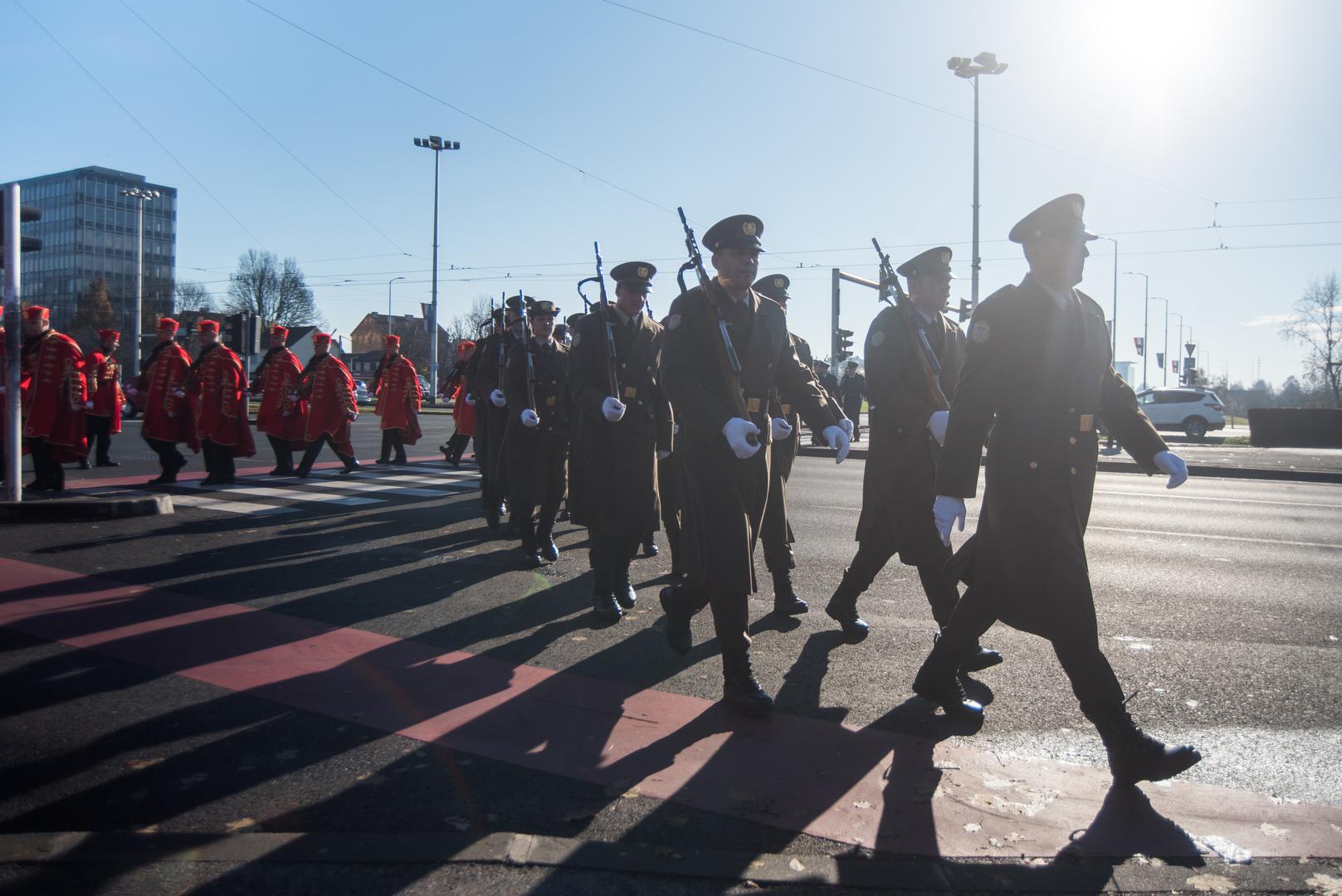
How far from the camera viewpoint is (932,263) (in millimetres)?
5078

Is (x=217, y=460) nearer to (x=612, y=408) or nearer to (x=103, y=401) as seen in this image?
(x=103, y=401)

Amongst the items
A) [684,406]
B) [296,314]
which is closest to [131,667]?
[684,406]

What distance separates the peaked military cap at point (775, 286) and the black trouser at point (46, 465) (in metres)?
8.38

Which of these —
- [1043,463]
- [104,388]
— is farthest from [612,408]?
[104,388]

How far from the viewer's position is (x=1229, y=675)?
4.66 metres

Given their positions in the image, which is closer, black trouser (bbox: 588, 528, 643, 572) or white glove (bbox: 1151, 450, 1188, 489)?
white glove (bbox: 1151, 450, 1188, 489)

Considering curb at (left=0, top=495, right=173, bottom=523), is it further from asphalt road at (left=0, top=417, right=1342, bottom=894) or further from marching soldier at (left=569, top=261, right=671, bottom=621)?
marching soldier at (left=569, top=261, right=671, bottom=621)

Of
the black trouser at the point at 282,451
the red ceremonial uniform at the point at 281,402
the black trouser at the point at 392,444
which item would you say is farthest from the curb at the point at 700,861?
the black trouser at the point at 392,444

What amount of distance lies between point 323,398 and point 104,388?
4.11 meters

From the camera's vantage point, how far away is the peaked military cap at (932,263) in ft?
16.6

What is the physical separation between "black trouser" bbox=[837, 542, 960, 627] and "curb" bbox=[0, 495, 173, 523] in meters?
6.97

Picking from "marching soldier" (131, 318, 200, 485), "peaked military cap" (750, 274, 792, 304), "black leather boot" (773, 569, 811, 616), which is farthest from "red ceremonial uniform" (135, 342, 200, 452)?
"black leather boot" (773, 569, 811, 616)

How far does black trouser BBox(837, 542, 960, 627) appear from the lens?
472cm

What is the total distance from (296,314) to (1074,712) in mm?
82599
